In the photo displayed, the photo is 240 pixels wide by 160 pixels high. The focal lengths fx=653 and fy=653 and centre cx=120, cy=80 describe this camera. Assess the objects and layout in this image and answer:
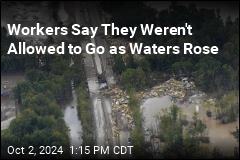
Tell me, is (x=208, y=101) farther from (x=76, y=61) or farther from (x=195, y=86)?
(x=76, y=61)

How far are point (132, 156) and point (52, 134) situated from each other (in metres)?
1.81

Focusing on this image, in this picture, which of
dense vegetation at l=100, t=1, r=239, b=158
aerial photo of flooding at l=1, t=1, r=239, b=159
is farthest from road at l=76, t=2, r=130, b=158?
dense vegetation at l=100, t=1, r=239, b=158

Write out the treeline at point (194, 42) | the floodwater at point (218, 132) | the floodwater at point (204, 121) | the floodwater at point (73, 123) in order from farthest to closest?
the treeline at point (194, 42) → the floodwater at point (73, 123) → the floodwater at point (204, 121) → the floodwater at point (218, 132)

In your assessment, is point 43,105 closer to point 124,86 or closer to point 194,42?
point 124,86

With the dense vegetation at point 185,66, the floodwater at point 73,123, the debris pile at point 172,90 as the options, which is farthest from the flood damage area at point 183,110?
the floodwater at point 73,123

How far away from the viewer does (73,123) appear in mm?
15508

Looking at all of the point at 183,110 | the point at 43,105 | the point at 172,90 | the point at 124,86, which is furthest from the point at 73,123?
the point at 172,90

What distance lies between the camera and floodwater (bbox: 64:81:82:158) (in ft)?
48.2

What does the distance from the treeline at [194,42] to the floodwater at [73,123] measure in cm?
179

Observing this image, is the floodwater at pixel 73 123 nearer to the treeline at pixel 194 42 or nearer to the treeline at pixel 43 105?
the treeline at pixel 43 105

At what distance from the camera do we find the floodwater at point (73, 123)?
14.7 m

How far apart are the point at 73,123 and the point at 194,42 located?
4.58 meters

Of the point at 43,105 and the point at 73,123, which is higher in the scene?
the point at 43,105

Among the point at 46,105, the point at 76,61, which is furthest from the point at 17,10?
the point at 46,105
